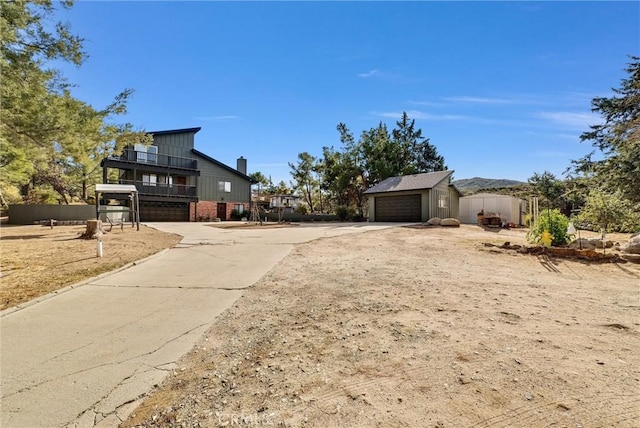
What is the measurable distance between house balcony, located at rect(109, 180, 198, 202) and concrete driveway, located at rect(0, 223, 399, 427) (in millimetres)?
23615

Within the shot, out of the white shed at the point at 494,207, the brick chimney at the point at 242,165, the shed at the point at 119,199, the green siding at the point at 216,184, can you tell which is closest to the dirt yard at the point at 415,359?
the shed at the point at 119,199

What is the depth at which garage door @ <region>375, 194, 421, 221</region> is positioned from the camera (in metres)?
21.9

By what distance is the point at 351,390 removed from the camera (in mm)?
2320

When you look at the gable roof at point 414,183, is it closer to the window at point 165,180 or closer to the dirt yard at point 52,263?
the dirt yard at point 52,263

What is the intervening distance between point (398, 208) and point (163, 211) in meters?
22.2

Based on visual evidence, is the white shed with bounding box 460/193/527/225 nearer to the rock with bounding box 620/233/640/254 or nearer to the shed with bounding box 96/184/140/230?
the rock with bounding box 620/233/640/254

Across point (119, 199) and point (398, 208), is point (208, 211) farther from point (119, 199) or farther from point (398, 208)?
point (398, 208)

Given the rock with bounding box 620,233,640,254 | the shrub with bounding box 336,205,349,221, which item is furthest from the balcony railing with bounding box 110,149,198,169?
the rock with bounding box 620,233,640,254

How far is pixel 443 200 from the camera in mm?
22266

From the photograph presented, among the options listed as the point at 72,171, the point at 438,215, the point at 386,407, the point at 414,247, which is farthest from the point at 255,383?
the point at 72,171

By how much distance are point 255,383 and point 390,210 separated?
21796mm

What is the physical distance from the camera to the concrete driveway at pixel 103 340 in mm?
2338

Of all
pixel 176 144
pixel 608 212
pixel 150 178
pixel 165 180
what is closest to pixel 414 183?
pixel 608 212

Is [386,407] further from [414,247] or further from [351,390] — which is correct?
[414,247]
